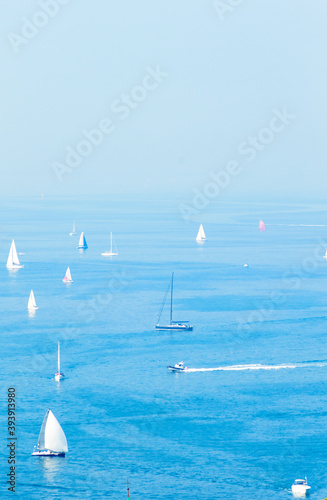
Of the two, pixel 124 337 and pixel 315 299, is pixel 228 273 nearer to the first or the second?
pixel 315 299

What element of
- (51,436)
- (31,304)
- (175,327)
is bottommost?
(51,436)

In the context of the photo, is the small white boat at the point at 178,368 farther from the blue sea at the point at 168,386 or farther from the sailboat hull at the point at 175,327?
the sailboat hull at the point at 175,327

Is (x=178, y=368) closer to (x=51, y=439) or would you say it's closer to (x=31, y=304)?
(x=51, y=439)

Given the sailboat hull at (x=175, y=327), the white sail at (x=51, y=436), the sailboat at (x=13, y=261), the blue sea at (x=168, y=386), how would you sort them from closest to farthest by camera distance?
the blue sea at (x=168, y=386) → the white sail at (x=51, y=436) → the sailboat hull at (x=175, y=327) → the sailboat at (x=13, y=261)

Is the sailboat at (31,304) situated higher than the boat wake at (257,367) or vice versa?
the sailboat at (31,304)

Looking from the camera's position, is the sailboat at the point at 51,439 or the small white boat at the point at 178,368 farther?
the small white boat at the point at 178,368

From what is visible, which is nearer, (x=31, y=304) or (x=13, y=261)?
(x=31, y=304)

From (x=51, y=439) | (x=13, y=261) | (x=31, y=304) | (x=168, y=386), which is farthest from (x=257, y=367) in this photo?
(x=13, y=261)

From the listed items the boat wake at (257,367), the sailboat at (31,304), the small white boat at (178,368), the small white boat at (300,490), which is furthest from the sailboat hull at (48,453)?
the sailboat at (31,304)
